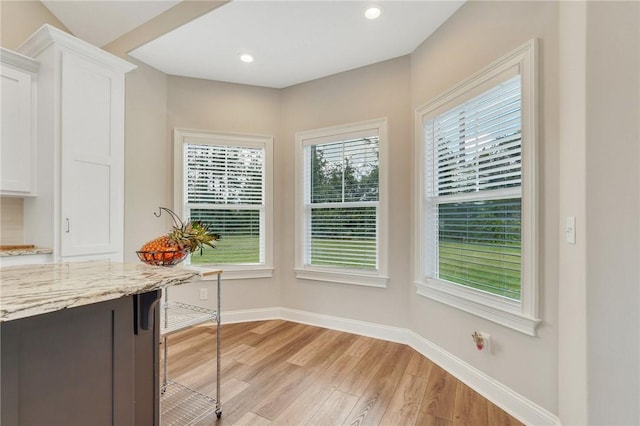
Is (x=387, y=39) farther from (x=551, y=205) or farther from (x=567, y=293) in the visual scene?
(x=567, y=293)

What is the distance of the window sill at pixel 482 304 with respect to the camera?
5.86 ft

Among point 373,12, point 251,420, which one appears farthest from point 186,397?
point 373,12

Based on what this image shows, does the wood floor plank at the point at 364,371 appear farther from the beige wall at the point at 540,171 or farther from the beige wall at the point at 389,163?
the beige wall at the point at 540,171

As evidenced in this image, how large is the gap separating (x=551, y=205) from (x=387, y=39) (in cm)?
188

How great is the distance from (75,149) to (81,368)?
2.06 m

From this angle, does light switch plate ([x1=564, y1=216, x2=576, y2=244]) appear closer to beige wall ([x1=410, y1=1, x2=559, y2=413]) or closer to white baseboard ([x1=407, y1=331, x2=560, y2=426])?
beige wall ([x1=410, y1=1, x2=559, y2=413])

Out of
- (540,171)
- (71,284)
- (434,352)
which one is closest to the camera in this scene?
(71,284)

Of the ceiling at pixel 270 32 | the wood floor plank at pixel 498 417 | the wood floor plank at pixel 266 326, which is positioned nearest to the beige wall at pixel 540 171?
the wood floor plank at pixel 498 417

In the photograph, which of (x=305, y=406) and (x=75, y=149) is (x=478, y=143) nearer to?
(x=305, y=406)

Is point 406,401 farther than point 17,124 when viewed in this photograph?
No

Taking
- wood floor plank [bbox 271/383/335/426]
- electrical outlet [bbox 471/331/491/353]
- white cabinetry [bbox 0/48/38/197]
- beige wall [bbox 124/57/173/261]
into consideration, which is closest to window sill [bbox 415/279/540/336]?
electrical outlet [bbox 471/331/491/353]

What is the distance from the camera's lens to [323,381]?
87.8 inches

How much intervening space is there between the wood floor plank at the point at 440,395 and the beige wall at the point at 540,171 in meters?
0.19

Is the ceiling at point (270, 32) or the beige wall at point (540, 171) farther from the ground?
the ceiling at point (270, 32)
